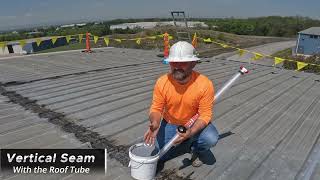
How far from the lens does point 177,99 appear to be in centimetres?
337

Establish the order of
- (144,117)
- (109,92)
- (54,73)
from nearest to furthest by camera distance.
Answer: (144,117) → (109,92) → (54,73)

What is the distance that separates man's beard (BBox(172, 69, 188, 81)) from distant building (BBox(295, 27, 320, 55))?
160 ft

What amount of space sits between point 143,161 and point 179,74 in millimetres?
1010

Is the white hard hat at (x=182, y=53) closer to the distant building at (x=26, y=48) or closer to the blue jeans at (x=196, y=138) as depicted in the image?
the blue jeans at (x=196, y=138)

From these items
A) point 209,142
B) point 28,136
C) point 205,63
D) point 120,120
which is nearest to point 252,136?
point 209,142

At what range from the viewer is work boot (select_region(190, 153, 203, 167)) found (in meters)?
3.49

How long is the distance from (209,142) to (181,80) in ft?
2.57

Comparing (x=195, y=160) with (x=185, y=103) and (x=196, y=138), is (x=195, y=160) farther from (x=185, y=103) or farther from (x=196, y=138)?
(x=185, y=103)

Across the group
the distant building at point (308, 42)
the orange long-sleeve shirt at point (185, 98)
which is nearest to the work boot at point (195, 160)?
the orange long-sleeve shirt at point (185, 98)

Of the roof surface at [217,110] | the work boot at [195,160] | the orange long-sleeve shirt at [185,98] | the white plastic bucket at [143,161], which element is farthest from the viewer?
the roof surface at [217,110]

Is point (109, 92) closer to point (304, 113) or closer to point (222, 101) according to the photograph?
point (222, 101)

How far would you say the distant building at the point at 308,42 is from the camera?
151 ft

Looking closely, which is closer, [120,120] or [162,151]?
[162,151]

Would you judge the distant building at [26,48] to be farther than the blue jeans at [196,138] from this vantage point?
Yes
